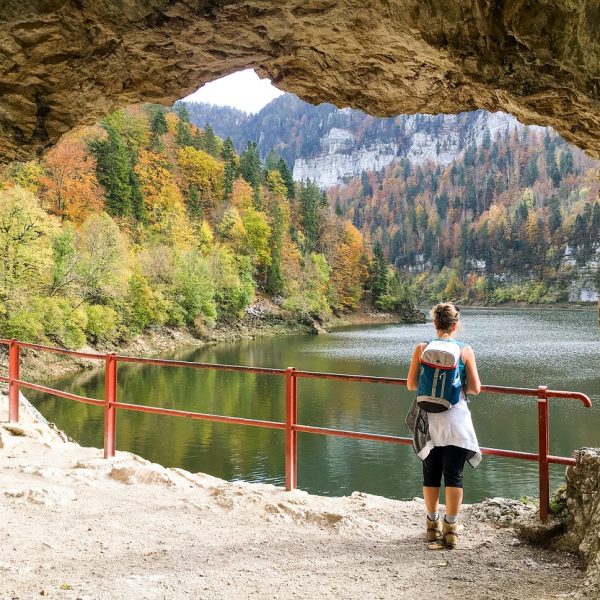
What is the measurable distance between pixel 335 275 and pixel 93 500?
76.4 metres

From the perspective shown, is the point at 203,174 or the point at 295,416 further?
the point at 203,174

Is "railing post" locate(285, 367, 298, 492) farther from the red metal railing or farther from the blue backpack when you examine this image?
the blue backpack

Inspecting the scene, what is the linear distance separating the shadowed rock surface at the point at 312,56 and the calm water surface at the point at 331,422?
845cm

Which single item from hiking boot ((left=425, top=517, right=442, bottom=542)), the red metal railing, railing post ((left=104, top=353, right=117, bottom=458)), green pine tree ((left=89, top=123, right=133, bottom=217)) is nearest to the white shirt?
the red metal railing

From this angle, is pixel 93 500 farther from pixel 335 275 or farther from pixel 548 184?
pixel 548 184

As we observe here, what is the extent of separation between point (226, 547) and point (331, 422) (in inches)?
502

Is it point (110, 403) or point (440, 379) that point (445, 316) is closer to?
point (440, 379)

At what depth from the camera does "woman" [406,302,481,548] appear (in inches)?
156

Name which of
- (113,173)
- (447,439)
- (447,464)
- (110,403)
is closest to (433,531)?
(447,464)

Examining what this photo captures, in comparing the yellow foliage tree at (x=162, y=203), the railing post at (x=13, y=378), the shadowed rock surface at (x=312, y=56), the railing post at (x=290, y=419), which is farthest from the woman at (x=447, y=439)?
the yellow foliage tree at (x=162, y=203)

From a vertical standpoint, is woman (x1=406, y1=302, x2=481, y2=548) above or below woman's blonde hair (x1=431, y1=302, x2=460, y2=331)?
below


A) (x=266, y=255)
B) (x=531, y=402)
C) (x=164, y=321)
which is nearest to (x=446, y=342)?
(x=531, y=402)

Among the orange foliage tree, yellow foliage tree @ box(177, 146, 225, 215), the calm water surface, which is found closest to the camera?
the calm water surface

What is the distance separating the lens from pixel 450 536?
13.6ft
